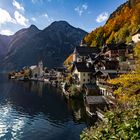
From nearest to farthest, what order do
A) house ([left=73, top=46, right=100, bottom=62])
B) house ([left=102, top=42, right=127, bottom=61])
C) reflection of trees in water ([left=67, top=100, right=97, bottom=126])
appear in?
reflection of trees in water ([left=67, top=100, right=97, bottom=126]) → house ([left=102, top=42, right=127, bottom=61]) → house ([left=73, top=46, right=100, bottom=62])

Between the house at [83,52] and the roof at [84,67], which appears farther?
the house at [83,52]

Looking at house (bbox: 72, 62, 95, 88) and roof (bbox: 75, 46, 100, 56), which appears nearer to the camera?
house (bbox: 72, 62, 95, 88)

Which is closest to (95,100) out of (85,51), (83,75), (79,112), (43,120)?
(79,112)

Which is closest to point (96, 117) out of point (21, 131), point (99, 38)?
point (21, 131)

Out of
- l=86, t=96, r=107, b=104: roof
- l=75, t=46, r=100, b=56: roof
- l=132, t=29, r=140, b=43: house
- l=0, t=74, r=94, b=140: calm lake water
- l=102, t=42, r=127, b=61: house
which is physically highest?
l=132, t=29, r=140, b=43: house

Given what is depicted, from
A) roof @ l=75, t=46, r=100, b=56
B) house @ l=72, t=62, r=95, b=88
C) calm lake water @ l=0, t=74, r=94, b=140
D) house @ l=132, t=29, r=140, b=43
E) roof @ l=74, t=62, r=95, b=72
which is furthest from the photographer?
roof @ l=75, t=46, r=100, b=56

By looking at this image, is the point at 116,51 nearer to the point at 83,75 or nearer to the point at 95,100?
the point at 83,75

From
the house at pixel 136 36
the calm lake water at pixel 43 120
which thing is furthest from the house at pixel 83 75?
the house at pixel 136 36

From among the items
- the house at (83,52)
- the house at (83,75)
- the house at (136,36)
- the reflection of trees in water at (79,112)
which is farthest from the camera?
the house at (83,52)

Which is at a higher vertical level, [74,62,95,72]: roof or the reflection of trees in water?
[74,62,95,72]: roof

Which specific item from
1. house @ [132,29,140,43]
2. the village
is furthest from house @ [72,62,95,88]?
house @ [132,29,140,43]

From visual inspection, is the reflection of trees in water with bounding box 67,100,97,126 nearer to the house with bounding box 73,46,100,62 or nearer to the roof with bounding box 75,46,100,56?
the house with bounding box 73,46,100,62

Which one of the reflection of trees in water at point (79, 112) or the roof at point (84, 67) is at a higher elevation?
the roof at point (84, 67)

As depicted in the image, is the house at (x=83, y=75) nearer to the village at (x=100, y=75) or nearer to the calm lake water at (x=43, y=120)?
the village at (x=100, y=75)
